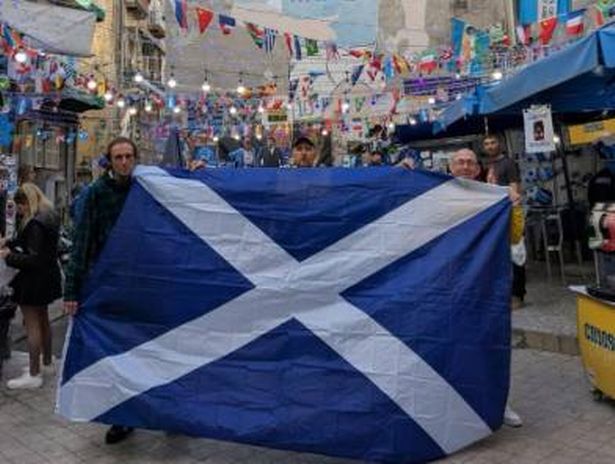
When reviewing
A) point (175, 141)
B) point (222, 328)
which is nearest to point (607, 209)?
point (222, 328)

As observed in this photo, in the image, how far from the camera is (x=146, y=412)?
4.18 metres

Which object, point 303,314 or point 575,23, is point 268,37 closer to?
point 575,23

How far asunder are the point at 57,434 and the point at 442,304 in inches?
106

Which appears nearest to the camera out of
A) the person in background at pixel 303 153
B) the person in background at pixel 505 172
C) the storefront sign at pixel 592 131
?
the person in background at pixel 303 153

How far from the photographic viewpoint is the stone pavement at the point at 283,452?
4105 millimetres

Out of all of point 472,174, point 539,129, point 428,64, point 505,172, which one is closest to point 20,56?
point 505,172

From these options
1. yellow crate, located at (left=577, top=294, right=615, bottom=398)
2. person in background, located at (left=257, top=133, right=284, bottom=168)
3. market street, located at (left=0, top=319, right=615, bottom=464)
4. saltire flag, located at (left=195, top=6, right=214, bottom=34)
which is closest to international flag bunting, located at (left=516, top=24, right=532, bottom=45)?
person in background, located at (left=257, top=133, right=284, bottom=168)

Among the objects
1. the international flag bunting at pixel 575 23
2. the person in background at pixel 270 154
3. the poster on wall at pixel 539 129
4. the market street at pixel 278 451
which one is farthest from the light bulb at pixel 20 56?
the international flag bunting at pixel 575 23

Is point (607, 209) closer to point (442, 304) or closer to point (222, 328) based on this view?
point (442, 304)

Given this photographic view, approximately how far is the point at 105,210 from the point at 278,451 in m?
1.85

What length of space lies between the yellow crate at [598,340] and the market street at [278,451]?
0.22 meters

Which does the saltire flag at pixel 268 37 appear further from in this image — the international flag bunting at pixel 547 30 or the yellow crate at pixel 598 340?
the yellow crate at pixel 598 340

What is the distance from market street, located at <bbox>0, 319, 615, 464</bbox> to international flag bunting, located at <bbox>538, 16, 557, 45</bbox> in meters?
8.42

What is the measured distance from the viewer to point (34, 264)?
223 inches
